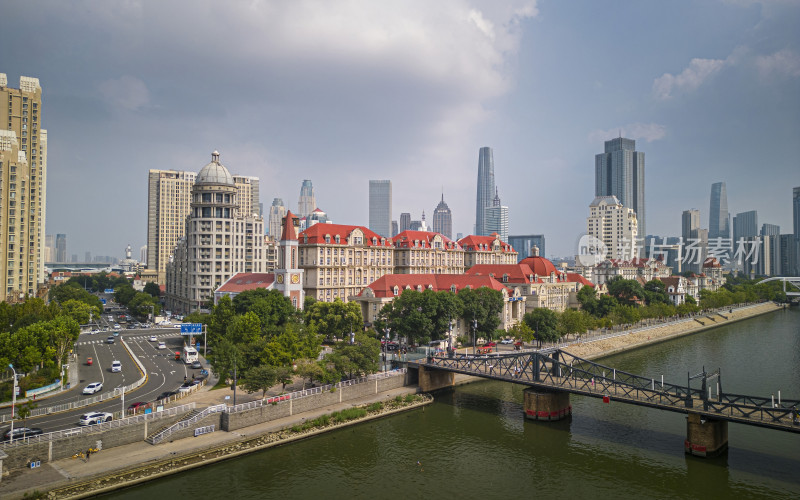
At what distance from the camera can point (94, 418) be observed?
4641 centimetres

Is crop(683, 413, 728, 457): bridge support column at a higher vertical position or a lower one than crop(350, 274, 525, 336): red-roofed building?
lower

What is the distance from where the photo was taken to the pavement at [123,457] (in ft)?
121

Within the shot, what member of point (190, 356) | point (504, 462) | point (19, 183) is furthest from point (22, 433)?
point (19, 183)

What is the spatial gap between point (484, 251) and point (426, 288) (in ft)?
178

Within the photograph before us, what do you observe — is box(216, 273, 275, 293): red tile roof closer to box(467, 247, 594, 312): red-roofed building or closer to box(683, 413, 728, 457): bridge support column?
box(467, 247, 594, 312): red-roofed building

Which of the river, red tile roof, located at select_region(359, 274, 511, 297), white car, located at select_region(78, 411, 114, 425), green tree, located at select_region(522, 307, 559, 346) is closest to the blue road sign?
white car, located at select_region(78, 411, 114, 425)

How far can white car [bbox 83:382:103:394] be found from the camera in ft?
187

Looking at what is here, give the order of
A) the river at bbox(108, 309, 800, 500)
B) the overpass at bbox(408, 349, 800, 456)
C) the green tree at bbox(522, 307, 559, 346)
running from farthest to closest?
1. the green tree at bbox(522, 307, 559, 346)
2. the overpass at bbox(408, 349, 800, 456)
3. the river at bbox(108, 309, 800, 500)

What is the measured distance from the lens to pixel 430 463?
44.9 meters

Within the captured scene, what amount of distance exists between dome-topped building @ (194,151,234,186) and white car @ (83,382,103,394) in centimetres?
7806

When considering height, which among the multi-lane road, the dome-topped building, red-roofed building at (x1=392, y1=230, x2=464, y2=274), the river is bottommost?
the river

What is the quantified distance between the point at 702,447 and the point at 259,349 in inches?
1777

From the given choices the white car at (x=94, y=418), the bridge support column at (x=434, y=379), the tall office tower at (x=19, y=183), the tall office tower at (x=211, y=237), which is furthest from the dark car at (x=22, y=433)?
the tall office tower at (x=211, y=237)

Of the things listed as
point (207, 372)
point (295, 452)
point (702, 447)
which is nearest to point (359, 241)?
point (207, 372)
